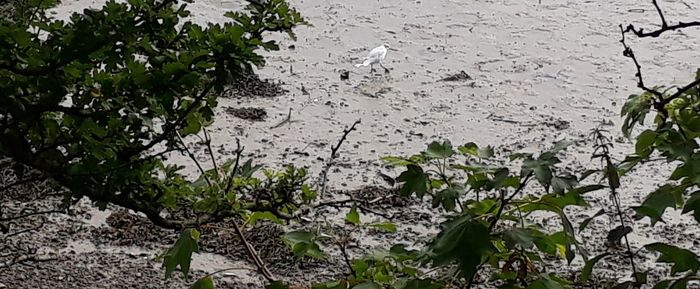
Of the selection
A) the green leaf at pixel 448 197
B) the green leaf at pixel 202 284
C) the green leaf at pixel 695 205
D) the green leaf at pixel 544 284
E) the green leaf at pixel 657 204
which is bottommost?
the green leaf at pixel 202 284

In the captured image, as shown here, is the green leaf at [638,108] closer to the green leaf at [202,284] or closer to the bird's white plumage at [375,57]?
the green leaf at [202,284]

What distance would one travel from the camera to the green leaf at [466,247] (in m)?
0.80

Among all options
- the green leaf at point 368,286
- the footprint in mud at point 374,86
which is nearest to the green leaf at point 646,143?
the green leaf at point 368,286

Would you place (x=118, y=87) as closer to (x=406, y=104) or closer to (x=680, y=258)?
(x=680, y=258)

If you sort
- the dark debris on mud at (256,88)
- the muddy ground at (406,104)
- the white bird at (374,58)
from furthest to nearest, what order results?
the white bird at (374,58) < the dark debris on mud at (256,88) < the muddy ground at (406,104)

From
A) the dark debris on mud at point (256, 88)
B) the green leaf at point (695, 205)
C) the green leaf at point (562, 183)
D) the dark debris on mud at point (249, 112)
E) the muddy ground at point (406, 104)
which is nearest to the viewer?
the green leaf at point (695, 205)

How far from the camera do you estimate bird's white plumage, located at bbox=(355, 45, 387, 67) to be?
10.4ft

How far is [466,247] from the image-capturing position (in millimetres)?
804

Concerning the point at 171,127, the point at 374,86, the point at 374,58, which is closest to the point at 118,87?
the point at 171,127

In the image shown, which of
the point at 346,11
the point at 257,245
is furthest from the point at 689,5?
the point at 257,245

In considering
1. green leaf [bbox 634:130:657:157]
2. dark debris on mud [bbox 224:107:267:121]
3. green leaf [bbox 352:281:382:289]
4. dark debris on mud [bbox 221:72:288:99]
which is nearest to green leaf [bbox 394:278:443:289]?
green leaf [bbox 352:281:382:289]

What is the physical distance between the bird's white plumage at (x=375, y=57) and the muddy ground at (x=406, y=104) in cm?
5

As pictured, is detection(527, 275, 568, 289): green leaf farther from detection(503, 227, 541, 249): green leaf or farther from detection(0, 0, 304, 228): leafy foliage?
detection(0, 0, 304, 228): leafy foliage

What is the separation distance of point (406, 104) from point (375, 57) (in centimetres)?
37
